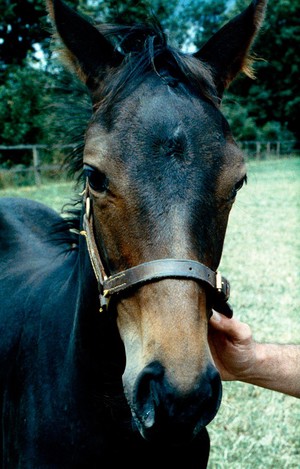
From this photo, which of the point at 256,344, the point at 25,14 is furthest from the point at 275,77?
the point at 256,344

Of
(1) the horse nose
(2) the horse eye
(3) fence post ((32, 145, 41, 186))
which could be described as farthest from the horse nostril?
(3) fence post ((32, 145, 41, 186))

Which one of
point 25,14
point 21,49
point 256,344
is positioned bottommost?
point 21,49

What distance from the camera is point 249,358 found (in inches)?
97.3

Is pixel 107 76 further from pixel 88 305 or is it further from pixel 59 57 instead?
pixel 88 305

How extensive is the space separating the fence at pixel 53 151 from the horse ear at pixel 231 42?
550 mm

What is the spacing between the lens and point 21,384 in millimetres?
2225

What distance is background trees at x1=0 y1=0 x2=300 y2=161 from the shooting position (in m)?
2.58

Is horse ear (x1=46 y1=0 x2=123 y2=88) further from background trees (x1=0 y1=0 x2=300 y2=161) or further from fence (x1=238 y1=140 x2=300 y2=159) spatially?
fence (x1=238 y1=140 x2=300 y2=159)

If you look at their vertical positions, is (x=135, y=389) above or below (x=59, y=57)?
below

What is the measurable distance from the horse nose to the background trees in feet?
4.76

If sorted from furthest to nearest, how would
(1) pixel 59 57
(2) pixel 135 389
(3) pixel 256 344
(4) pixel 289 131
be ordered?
(4) pixel 289 131
(3) pixel 256 344
(1) pixel 59 57
(2) pixel 135 389

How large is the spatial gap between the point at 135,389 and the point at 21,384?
1.07 m

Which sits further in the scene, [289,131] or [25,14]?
[289,131]

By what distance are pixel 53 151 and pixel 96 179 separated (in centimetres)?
152
